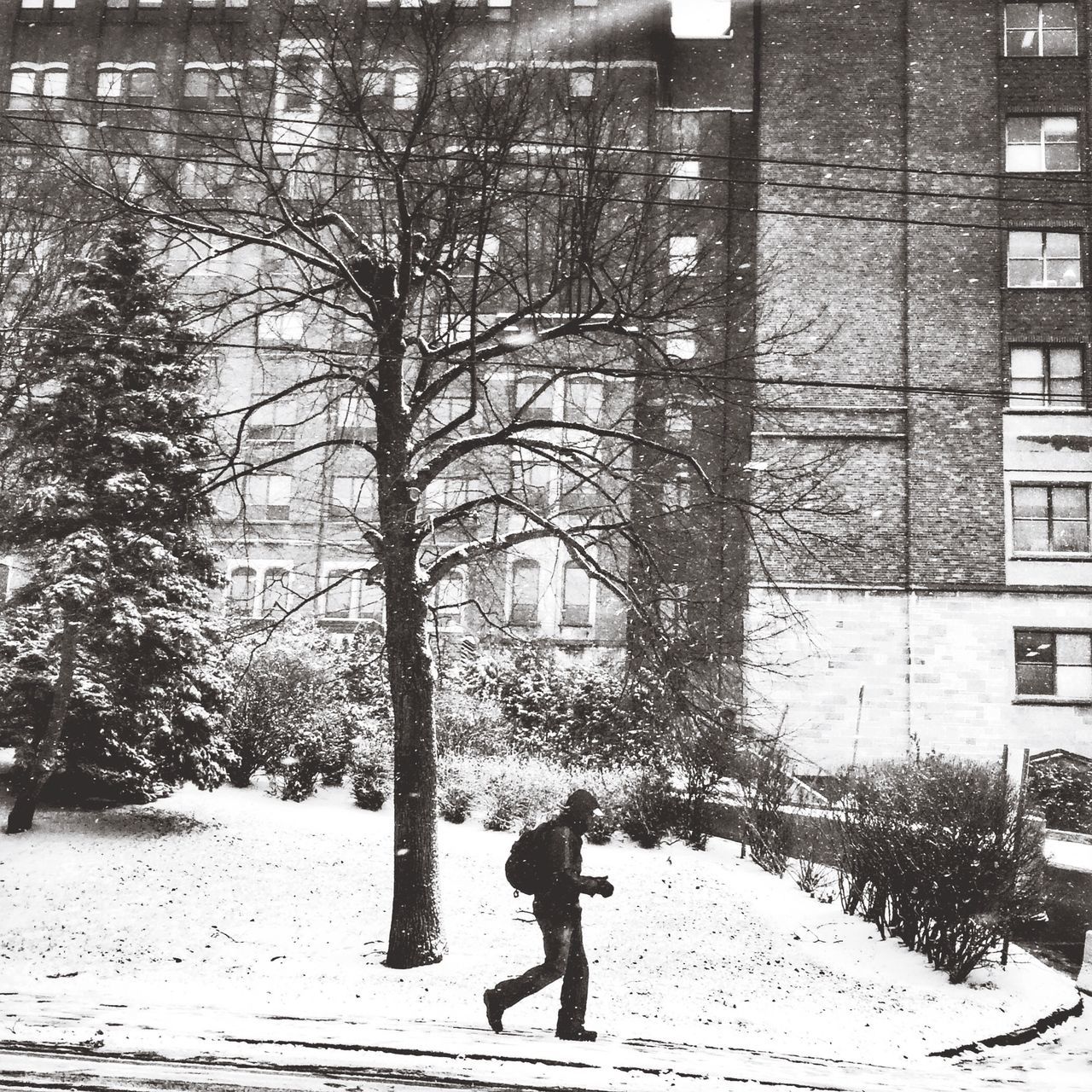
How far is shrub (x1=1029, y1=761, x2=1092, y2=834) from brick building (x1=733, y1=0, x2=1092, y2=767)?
3473 mm

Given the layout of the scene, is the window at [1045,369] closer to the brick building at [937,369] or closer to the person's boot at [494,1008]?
the brick building at [937,369]

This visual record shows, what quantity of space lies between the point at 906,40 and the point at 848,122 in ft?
10.1

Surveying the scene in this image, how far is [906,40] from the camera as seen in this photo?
30.4 m

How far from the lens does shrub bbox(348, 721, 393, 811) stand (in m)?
17.2

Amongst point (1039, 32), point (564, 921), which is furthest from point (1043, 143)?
point (564, 921)

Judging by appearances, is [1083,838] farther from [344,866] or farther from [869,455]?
[869,455]

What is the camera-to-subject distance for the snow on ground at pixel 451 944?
355 inches

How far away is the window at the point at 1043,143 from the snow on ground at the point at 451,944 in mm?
24229

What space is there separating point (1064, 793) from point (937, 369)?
39.7ft

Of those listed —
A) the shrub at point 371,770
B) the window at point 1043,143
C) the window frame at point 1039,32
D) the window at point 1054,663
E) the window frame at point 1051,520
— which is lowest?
the shrub at point 371,770

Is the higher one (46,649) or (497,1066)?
(46,649)

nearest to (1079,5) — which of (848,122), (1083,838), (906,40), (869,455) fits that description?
(906,40)

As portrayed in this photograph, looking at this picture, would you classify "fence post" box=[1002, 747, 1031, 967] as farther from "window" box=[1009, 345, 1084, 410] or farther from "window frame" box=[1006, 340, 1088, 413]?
"window" box=[1009, 345, 1084, 410]

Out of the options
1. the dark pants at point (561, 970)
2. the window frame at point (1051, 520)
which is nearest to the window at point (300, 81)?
the dark pants at point (561, 970)
